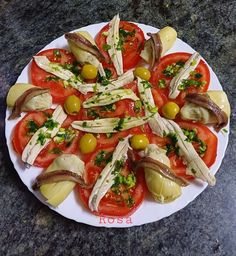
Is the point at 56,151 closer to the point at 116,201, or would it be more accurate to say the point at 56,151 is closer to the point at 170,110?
the point at 116,201

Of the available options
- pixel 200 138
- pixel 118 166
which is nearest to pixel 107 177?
pixel 118 166

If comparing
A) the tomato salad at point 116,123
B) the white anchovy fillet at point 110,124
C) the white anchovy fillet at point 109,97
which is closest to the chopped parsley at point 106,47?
the tomato salad at point 116,123

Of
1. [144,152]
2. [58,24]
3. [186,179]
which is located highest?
[58,24]

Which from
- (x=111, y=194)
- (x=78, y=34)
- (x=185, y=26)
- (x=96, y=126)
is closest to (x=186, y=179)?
(x=111, y=194)

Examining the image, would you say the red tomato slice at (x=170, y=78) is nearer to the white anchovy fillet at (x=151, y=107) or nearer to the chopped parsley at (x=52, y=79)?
the white anchovy fillet at (x=151, y=107)

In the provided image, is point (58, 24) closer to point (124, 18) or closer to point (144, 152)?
point (124, 18)

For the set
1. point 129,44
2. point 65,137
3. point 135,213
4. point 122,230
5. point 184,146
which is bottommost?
point 122,230
